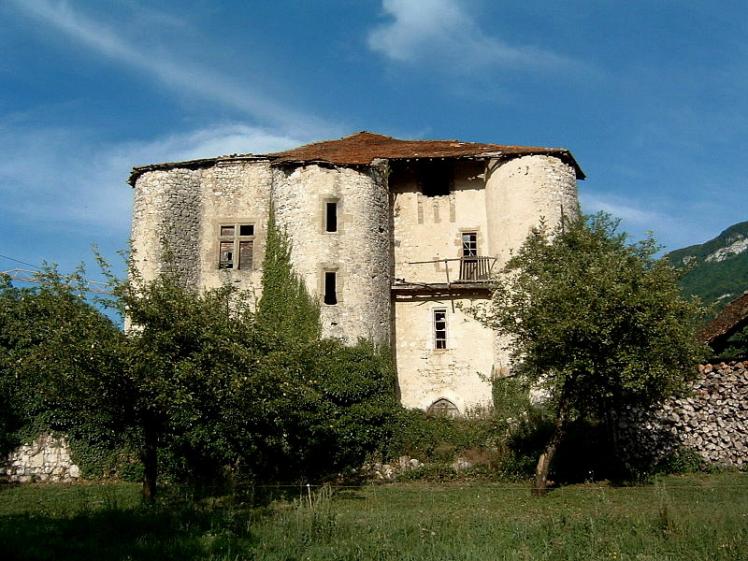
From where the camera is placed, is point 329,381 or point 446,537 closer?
point 446,537

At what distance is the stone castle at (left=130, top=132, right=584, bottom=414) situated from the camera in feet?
86.8

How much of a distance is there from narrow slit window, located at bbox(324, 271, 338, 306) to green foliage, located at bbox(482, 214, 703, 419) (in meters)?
8.50

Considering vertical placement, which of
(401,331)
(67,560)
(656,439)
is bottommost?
(67,560)

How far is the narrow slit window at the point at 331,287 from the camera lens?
2596 cm

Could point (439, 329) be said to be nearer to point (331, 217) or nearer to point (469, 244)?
point (469, 244)

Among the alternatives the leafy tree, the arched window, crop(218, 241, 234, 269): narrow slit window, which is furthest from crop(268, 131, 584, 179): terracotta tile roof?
the leafy tree

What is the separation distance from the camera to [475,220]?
95.9ft

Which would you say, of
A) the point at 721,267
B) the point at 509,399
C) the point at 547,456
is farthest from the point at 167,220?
the point at 721,267

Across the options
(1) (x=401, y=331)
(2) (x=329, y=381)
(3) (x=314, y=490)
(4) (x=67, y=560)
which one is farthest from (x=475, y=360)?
(4) (x=67, y=560)

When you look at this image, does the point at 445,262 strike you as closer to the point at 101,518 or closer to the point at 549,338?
the point at 549,338

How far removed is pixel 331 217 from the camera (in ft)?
88.4

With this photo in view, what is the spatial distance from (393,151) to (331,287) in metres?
6.94

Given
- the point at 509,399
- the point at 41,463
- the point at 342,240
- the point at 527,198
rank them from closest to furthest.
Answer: the point at 41,463, the point at 509,399, the point at 342,240, the point at 527,198

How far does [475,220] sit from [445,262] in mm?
2152
